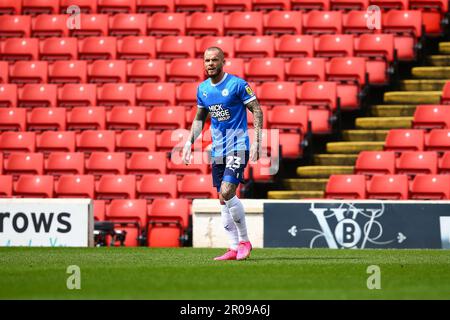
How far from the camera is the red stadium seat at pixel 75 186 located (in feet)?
57.9

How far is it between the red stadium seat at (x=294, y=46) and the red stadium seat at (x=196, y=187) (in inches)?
147

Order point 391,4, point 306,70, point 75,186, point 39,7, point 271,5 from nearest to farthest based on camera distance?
point 75,186 → point 306,70 → point 391,4 → point 271,5 → point 39,7

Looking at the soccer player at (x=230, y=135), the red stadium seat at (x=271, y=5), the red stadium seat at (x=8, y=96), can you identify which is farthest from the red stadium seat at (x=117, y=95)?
the soccer player at (x=230, y=135)

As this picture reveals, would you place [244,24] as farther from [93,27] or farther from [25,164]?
[25,164]

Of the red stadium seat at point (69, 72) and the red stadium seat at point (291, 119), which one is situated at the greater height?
the red stadium seat at point (69, 72)

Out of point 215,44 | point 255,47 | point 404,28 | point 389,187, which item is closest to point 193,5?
point 215,44

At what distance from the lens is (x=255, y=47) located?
2003 cm

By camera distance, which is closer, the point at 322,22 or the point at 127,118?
the point at 127,118

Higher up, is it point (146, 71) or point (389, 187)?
point (146, 71)

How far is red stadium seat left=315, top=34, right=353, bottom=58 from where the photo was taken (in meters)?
19.5

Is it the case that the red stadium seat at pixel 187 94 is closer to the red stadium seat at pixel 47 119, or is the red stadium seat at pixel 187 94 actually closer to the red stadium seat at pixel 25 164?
the red stadium seat at pixel 47 119

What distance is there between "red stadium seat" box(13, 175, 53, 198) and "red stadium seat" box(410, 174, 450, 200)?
6.04m

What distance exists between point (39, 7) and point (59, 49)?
188 centimetres

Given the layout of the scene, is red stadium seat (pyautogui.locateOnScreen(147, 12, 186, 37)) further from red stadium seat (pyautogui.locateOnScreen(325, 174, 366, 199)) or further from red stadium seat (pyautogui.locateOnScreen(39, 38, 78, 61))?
red stadium seat (pyautogui.locateOnScreen(325, 174, 366, 199))
